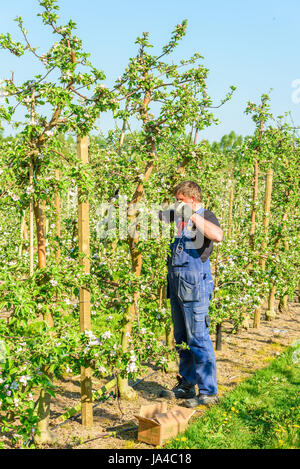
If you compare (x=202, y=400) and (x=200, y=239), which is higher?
(x=200, y=239)

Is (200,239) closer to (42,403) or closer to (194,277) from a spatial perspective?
(194,277)

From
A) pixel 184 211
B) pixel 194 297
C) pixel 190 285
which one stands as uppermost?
pixel 184 211

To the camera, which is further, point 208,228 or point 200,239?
point 200,239

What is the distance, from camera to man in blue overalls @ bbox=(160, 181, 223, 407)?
438 centimetres

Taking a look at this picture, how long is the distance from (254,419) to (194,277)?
1529 millimetres

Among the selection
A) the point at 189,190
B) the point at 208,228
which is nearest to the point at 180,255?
the point at 208,228

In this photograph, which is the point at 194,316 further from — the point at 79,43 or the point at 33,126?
the point at 79,43

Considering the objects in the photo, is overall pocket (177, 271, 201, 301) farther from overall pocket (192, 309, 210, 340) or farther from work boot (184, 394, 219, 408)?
work boot (184, 394, 219, 408)

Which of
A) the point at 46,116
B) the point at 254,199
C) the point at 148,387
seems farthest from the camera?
the point at 254,199

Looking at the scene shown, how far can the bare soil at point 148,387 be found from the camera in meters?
3.79

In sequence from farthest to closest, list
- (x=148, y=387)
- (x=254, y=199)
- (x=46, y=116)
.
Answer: (x=254, y=199) < (x=148, y=387) < (x=46, y=116)

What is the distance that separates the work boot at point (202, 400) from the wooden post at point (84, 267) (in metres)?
1.10

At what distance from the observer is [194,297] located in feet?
14.4
